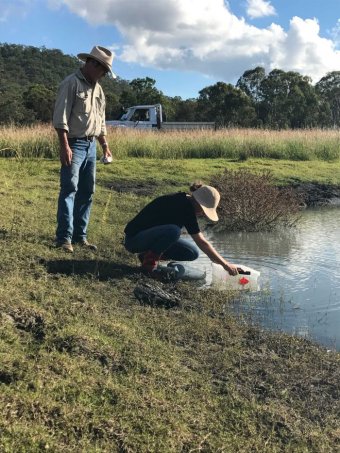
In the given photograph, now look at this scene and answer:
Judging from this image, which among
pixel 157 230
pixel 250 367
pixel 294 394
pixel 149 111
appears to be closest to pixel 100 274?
pixel 157 230

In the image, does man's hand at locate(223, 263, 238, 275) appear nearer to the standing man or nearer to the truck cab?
the standing man

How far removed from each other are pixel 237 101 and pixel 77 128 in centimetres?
3939

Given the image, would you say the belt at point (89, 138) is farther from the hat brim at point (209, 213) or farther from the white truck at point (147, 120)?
the white truck at point (147, 120)

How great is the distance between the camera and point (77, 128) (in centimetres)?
521

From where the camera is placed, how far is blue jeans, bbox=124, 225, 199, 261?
4910 mm

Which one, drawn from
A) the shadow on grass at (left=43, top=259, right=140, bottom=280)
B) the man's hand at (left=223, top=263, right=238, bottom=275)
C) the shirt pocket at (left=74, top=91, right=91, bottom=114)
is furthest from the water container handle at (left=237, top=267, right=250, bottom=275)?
the shirt pocket at (left=74, top=91, right=91, bottom=114)

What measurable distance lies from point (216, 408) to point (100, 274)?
232 cm

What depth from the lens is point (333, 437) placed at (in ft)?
8.25

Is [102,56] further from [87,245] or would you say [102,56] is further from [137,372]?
[137,372]

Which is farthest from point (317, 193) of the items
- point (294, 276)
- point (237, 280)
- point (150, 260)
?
point (150, 260)

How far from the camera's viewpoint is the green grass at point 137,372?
7.48 ft

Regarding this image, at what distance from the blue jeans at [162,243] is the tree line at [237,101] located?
30070 millimetres

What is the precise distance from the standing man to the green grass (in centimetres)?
49

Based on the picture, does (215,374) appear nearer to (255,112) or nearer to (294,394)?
(294,394)
